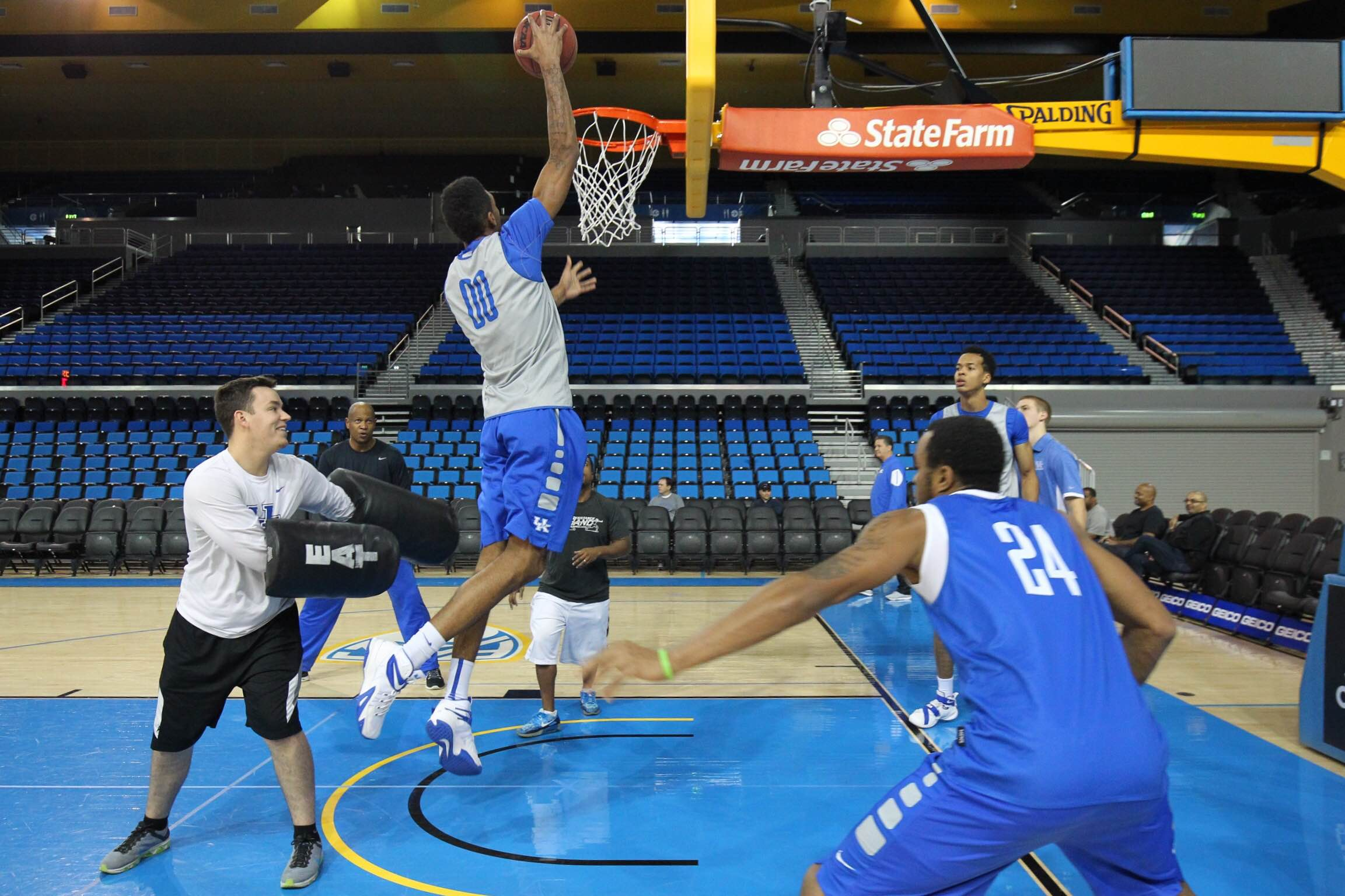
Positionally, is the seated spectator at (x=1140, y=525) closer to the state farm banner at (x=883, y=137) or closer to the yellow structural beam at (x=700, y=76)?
the state farm banner at (x=883, y=137)

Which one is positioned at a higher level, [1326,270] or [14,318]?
[1326,270]

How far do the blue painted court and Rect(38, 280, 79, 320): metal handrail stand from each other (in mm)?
20310

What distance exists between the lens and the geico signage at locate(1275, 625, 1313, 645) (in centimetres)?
740

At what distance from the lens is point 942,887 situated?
198cm

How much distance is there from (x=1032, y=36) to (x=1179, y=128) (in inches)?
552

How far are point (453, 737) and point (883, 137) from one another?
6544 mm

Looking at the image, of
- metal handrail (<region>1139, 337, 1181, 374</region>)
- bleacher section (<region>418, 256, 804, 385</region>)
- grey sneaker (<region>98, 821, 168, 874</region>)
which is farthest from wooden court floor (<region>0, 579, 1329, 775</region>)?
metal handrail (<region>1139, 337, 1181, 374</region>)

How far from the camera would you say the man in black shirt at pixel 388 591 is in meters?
5.55

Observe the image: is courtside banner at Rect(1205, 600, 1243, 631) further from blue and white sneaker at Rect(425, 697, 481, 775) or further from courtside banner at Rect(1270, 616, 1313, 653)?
blue and white sneaker at Rect(425, 697, 481, 775)

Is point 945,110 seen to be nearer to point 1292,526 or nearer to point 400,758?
point 1292,526

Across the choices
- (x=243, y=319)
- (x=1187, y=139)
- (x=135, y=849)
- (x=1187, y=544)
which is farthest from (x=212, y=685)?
(x=243, y=319)

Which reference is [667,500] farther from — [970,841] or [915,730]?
[970,841]

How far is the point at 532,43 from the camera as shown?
3.73 m

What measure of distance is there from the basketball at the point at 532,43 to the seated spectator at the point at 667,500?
9.50 metres
